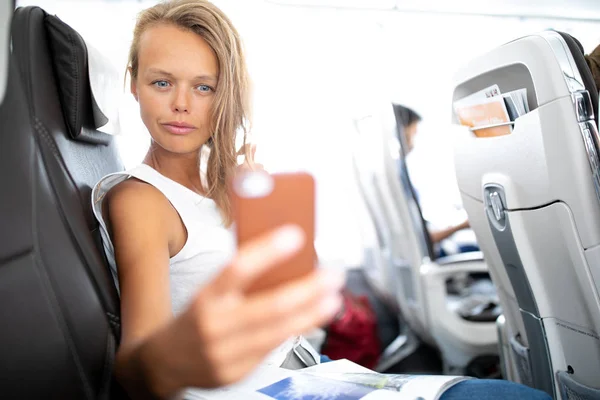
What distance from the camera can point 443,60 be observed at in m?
4.40

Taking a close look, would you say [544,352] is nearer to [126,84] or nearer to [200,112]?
[200,112]

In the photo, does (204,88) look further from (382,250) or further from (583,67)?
(382,250)

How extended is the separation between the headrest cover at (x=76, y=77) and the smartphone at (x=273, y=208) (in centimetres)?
63

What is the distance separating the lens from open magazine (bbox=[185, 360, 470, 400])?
77 cm

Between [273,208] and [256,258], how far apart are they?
2.3 inches

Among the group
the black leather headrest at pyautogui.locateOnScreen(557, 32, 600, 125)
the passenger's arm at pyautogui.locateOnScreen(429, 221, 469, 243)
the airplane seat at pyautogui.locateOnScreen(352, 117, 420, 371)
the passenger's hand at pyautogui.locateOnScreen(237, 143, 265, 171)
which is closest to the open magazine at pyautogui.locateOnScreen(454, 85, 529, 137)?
the black leather headrest at pyautogui.locateOnScreen(557, 32, 600, 125)

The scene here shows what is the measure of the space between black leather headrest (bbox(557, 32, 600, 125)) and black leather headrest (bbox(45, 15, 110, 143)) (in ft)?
3.16

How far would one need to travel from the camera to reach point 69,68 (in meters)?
0.96

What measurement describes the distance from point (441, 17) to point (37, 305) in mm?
4192

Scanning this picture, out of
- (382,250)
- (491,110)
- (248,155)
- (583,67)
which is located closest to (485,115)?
(491,110)

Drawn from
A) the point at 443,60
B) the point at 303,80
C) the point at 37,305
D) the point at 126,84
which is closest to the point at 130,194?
the point at 37,305

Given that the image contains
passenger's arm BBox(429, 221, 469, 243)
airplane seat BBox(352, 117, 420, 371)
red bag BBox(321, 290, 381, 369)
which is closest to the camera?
passenger's arm BBox(429, 221, 469, 243)

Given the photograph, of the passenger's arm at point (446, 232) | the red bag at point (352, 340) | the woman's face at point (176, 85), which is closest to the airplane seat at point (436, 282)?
the passenger's arm at point (446, 232)

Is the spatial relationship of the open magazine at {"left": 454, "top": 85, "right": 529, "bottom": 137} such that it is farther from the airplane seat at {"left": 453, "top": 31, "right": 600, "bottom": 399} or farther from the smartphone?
the smartphone
